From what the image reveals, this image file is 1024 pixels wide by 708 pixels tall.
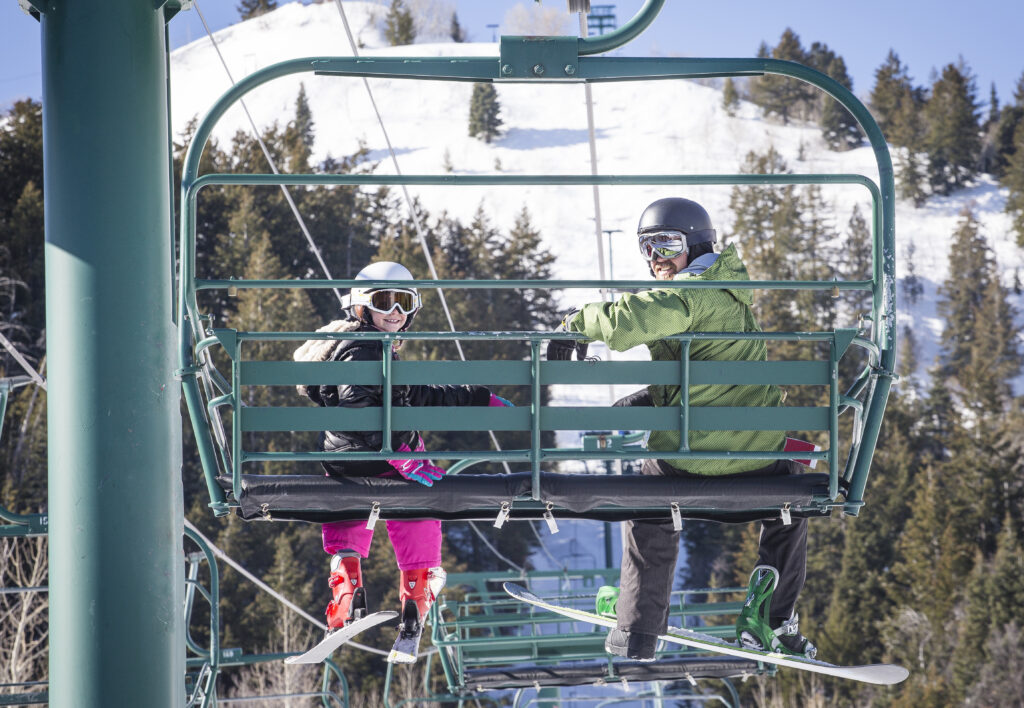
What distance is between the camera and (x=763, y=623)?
13.8ft

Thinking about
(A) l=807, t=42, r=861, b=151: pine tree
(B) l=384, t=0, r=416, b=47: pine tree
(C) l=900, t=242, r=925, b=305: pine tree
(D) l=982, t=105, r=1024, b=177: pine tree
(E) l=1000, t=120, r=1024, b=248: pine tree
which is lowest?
(C) l=900, t=242, r=925, b=305: pine tree

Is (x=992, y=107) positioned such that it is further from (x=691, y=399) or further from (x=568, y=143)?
(x=691, y=399)

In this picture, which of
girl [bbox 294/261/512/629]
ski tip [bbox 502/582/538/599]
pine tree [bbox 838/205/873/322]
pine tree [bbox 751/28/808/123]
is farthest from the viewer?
pine tree [bbox 751/28/808/123]

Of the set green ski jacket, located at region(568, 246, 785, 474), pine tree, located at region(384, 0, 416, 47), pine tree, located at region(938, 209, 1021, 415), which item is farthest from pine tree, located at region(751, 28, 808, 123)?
green ski jacket, located at region(568, 246, 785, 474)

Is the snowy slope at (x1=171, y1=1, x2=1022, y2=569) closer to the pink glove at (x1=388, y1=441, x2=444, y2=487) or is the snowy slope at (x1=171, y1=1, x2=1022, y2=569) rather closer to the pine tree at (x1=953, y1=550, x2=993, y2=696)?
the pine tree at (x1=953, y1=550, x2=993, y2=696)

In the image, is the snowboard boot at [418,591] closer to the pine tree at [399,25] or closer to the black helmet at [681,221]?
the black helmet at [681,221]

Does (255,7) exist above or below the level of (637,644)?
above

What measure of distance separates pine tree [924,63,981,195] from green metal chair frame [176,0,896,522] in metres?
69.2

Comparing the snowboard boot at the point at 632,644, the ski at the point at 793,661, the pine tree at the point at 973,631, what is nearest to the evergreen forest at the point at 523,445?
the pine tree at the point at 973,631

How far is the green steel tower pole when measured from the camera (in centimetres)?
293

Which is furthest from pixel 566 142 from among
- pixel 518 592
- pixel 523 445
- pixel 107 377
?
pixel 107 377

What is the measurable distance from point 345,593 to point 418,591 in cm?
31

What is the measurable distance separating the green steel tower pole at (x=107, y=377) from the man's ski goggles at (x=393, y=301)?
1.37 meters

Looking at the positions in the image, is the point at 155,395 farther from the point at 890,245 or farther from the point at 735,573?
the point at 735,573
